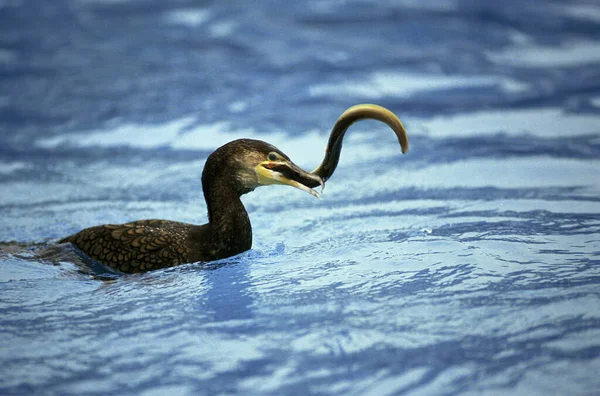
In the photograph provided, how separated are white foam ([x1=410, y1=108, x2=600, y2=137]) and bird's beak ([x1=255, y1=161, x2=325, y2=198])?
3974 millimetres

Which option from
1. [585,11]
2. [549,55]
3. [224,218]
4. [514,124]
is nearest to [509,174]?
[514,124]

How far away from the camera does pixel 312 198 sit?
7.40m

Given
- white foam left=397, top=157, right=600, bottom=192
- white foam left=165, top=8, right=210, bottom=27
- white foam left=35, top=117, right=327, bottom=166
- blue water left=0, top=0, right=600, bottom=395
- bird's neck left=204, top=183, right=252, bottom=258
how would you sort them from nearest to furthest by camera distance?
blue water left=0, top=0, right=600, bottom=395 → bird's neck left=204, top=183, right=252, bottom=258 → white foam left=397, top=157, right=600, bottom=192 → white foam left=35, top=117, right=327, bottom=166 → white foam left=165, top=8, right=210, bottom=27

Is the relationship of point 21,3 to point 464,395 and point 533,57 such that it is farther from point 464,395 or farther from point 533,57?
point 464,395

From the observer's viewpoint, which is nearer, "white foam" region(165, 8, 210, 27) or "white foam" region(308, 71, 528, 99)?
"white foam" region(308, 71, 528, 99)

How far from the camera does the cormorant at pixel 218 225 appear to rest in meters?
5.25

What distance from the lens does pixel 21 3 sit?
41.5 feet

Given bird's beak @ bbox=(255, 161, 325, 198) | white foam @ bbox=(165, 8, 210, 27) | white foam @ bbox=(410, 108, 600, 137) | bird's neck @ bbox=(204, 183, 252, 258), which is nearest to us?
bird's beak @ bbox=(255, 161, 325, 198)

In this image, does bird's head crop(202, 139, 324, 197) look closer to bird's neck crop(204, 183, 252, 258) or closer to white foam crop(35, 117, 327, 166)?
bird's neck crop(204, 183, 252, 258)

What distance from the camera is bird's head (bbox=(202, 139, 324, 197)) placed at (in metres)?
5.22

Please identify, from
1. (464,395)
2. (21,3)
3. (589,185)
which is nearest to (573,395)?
(464,395)

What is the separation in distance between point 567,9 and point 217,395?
31.7 feet

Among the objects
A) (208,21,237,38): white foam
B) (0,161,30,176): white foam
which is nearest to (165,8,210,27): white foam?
(208,21,237,38): white foam

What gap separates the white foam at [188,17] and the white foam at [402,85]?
238 centimetres
